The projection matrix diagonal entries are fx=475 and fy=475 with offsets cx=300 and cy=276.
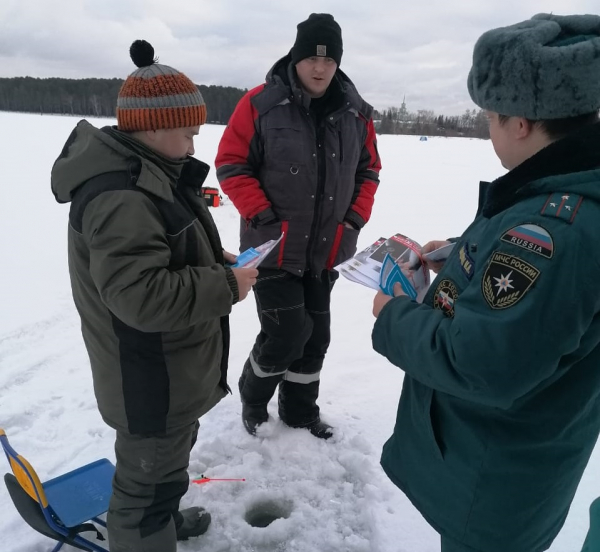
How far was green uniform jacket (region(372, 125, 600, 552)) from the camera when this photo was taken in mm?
1041

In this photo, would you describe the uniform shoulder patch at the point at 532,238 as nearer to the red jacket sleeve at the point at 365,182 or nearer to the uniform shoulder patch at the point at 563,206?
the uniform shoulder patch at the point at 563,206

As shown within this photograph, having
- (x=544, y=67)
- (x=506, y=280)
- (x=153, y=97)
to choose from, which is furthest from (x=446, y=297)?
(x=153, y=97)

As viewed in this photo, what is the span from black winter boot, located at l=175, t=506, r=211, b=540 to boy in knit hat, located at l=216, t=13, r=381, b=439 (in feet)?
2.55

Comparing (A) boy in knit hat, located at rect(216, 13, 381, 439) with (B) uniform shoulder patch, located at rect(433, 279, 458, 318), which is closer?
(B) uniform shoulder patch, located at rect(433, 279, 458, 318)

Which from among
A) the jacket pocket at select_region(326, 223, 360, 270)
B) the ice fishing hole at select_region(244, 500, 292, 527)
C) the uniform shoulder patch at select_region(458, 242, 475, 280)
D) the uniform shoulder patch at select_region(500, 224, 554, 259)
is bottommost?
the ice fishing hole at select_region(244, 500, 292, 527)

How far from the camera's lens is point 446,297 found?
138 cm

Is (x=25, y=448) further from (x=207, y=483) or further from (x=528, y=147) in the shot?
(x=528, y=147)

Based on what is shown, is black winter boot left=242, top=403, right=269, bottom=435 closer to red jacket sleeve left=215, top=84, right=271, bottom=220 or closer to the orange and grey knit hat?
red jacket sleeve left=215, top=84, right=271, bottom=220

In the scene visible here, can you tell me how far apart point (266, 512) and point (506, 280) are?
6.55 ft

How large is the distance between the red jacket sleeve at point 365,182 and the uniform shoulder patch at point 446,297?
146cm

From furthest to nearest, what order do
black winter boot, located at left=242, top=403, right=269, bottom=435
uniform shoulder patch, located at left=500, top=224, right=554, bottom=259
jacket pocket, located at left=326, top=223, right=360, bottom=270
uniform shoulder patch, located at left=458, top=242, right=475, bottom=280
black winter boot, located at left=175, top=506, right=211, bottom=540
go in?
1. black winter boot, located at left=242, top=403, right=269, bottom=435
2. jacket pocket, located at left=326, top=223, right=360, bottom=270
3. black winter boot, located at left=175, top=506, right=211, bottom=540
4. uniform shoulder patch, located at left=458, top=242, right=475, bottom=280
5. uniform shoulder patch, located at left=500, top=224, right=554, bottom=259

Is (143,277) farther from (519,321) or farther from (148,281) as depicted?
(519,321)

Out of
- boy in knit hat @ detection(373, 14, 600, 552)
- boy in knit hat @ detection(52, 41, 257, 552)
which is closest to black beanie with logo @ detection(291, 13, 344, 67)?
boy in knit hat @ detection(52, 41, 257, 552)

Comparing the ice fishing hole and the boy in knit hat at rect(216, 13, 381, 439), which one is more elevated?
the boy in knit hat at rect(216, 13, 381, 439)
